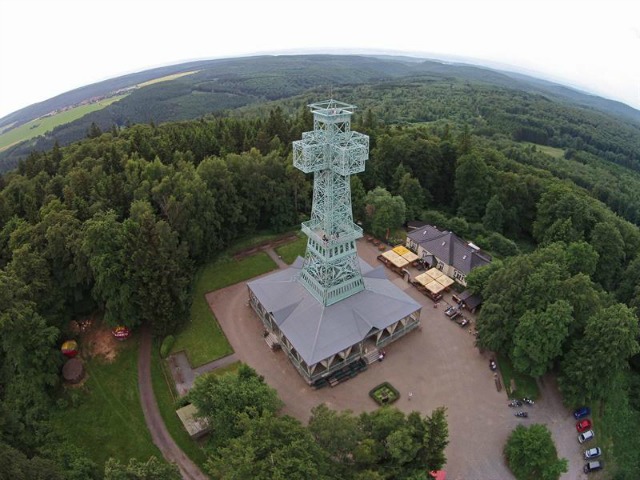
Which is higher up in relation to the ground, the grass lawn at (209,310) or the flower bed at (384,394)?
the grass lawn at (209,310)

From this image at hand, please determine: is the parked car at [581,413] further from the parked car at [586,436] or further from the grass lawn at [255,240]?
the grass lawn at [255,240]

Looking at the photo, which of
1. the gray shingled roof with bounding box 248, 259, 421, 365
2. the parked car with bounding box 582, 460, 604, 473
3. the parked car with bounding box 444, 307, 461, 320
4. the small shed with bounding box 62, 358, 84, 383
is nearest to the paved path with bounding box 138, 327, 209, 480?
the small shed with bounding box 62, 358, 84, 383

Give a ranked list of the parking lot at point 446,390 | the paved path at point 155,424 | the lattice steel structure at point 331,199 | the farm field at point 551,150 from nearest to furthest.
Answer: the paved path at point 155,424 → the parking lot at point 446,390 → the lattice steel structure at point 331,199 → the farm field at point 551,150

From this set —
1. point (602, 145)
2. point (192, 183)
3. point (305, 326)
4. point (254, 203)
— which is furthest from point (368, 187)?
point (602, 145)

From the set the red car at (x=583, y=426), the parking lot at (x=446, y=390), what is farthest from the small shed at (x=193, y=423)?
the red car at (x=583, y=426)

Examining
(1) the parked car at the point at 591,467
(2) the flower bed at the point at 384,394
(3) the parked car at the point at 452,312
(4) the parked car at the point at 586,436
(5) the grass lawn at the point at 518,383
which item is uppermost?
(3) the parked car at the point at 452,312

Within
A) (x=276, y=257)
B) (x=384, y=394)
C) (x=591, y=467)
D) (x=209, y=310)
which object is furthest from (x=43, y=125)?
(x=591, y=467)

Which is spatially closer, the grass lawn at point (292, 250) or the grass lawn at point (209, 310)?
the grass lawn at point (209, 310)
